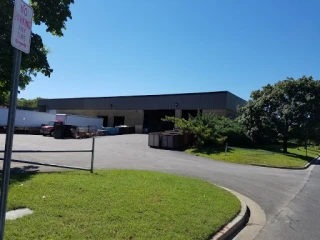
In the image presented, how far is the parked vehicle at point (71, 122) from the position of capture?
3669 cm

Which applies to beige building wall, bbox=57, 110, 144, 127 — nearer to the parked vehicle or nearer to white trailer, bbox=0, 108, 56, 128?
the parked vehicle

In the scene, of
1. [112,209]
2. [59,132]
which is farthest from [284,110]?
[112,209]

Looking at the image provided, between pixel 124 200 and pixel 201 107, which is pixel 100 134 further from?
pixel 124 200

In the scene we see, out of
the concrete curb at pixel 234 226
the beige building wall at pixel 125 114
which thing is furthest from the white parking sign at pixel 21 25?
the beige building wall at pixel 125 114

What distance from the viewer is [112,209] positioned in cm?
586

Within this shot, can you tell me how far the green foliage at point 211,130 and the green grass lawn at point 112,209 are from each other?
1967cm

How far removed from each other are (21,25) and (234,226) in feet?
17.8

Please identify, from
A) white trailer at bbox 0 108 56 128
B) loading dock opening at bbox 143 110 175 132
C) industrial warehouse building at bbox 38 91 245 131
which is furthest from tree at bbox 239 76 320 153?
white trailer at bbox 0 108 56 128

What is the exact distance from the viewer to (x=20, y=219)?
4.85 m

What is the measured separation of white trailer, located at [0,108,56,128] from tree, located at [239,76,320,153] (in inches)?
1115

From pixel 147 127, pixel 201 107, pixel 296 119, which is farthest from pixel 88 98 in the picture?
pixel 296 119

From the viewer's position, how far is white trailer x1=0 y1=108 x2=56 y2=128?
37875mm

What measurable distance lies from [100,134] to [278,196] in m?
35.3

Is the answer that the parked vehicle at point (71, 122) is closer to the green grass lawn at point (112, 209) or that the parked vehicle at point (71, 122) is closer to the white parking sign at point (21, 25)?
the green grass lawn at point (112, 209)
